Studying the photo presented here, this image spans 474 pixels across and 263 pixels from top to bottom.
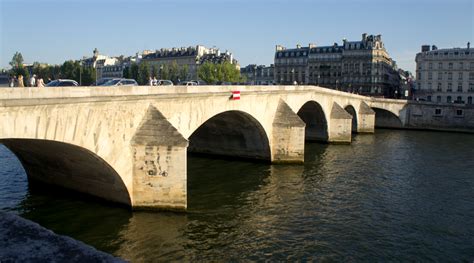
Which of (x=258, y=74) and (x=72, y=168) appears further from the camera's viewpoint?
(x=258, y=74)

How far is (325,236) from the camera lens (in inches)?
641

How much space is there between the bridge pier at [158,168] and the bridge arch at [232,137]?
38.8 feet

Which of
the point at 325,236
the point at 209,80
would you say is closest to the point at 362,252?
the point at 325,236

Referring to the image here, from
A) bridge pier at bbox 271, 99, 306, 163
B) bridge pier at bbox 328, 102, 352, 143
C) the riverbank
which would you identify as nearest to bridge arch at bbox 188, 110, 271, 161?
bridge pier at bbox 271, 99, 306, 163

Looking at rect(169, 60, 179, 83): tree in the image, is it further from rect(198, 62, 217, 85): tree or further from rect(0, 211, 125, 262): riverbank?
rect(0, 211, 125, 262): riverbank

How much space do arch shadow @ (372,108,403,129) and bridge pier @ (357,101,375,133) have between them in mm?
10618

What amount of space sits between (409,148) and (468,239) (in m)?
27.1

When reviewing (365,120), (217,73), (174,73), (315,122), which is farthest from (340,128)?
(174,73)

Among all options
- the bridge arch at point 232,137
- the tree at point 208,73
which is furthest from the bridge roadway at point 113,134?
the tree at point 208,73

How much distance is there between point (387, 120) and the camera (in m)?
67.1

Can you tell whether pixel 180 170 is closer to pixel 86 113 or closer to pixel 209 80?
pixel 86 113

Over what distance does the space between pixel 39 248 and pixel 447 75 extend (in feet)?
291

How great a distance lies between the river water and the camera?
1484 centimetres

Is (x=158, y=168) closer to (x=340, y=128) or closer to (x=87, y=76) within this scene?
(x=340, y=128)
